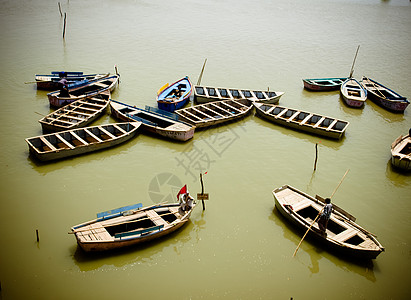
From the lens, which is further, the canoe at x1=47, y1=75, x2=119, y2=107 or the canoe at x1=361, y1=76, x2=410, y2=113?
the canoe at x1=361, y1=76, x2=410, y2=113

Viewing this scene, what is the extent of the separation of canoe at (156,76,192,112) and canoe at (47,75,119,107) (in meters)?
3.72

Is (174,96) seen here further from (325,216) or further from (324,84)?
(324,84)

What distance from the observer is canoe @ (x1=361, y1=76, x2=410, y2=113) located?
22297mm

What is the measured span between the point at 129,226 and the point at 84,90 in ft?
43.7

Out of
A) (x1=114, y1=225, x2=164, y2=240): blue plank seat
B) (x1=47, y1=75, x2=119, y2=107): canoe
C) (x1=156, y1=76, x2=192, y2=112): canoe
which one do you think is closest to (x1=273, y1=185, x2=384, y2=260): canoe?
(x1=114, y1=225, x2=164, y2=240): blue plank seat

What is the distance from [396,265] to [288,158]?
714 cm

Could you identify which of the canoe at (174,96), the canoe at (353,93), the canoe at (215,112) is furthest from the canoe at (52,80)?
the canoe at (353,93)

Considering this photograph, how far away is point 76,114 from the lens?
1847 cm

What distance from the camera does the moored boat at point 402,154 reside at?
52.2 feet

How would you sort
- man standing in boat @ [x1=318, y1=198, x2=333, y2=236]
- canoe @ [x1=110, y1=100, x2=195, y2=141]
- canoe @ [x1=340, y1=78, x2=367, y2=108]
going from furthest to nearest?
1. canoe @ [x1=340, y1=78, x2=367, y2=108]
2. canoe @ [x1=110, y1=100, x2=195, y2=141]
3. man standing in boat @ [x1=318, y1=198, x2=333, y2=236]

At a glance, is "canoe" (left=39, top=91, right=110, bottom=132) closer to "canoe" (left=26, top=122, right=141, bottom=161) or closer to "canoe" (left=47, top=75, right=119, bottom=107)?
"canoe" (left=47, top=75, right=119, bottom=107)

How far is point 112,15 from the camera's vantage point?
4322cm

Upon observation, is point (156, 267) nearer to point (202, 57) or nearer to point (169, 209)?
point (169, 209)

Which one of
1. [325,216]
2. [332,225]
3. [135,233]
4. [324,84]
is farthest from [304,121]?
[135,233]
